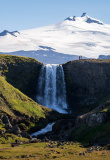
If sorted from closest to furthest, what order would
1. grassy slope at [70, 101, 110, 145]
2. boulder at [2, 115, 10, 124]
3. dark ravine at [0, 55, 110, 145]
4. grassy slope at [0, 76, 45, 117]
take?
grassy slope at [70, 101, 110, 145], boulder at [2, 115, 10, 124], grassy slope at [0, 76, 45, 117], dark ravine at [0, 55, 110, 145]

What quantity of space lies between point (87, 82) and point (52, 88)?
17.7 m

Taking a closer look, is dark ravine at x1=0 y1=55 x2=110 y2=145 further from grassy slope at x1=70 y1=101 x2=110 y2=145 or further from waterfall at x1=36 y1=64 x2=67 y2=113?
grassy slope at x1=70 y1=101 x2=110 y2=145

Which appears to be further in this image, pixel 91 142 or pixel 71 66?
pixel 71 66

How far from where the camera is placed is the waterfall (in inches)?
6417

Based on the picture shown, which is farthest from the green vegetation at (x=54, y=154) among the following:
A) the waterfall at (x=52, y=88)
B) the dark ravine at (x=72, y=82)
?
the waterfall at (x=52, y=88)

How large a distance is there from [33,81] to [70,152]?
9507 centimetres

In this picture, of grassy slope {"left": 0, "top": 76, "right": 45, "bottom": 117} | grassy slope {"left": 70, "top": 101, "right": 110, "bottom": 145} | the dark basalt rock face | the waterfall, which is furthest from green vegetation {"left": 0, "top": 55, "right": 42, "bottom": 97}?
grassy slope {"left": 70, "top": 101, "right": 110, "bottom": 145}

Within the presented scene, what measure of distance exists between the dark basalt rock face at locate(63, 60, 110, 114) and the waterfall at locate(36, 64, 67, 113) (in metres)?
3.34

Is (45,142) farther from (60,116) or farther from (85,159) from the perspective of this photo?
(60,116)

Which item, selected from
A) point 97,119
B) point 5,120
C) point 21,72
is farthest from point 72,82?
point 97,119

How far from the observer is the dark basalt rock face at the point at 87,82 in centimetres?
16112

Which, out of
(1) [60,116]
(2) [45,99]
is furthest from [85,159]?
(2) [45,99]

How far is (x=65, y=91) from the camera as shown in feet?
554

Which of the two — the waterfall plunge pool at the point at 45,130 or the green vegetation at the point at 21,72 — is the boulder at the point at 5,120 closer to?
the waterfall plunge pool at the point at 45,130
